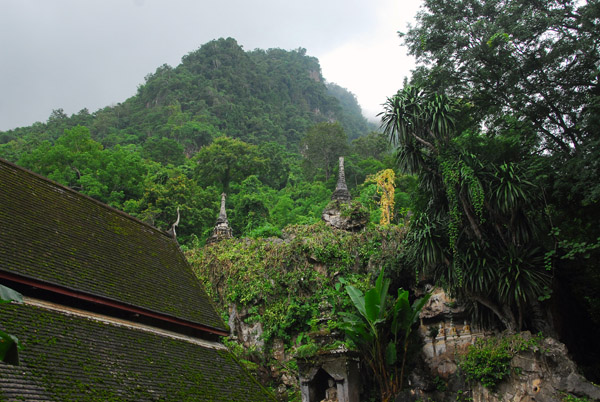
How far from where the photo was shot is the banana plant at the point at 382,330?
12.6m

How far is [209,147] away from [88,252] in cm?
3307

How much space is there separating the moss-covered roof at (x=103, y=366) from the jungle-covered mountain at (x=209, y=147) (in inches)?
510

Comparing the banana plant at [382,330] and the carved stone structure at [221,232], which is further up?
the carved stone structure at [221,232]

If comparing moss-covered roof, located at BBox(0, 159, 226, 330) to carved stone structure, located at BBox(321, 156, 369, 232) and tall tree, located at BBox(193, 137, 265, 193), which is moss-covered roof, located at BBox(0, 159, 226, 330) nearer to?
carved stone structure, located at BBox(321, 156, 369, 232)

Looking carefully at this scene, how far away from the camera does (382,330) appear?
510 inches

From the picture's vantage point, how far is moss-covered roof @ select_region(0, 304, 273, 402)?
18.6 feet

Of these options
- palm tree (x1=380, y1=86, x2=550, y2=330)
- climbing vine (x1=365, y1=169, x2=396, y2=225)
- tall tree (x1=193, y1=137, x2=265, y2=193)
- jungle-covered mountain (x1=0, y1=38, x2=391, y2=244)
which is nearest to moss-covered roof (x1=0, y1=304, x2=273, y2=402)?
palm tree (x1=380, y1=86, x2=550, y2=330)

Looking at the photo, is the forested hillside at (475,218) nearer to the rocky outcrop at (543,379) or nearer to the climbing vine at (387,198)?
the rocky outcrop at (543,379)

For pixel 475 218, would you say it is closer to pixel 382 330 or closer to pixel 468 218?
pixel 468 218

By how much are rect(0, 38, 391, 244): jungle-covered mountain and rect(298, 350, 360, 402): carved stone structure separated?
29.0ft

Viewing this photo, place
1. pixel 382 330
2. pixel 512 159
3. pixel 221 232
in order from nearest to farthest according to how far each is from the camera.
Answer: pixel 382 330 < pixel 512 159 < pixel 221 232

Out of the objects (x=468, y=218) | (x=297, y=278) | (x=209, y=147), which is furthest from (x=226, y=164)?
(x=468, y=218)

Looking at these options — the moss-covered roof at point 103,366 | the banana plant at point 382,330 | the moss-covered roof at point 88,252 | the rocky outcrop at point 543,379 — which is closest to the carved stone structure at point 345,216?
the banana plant at point 382,330

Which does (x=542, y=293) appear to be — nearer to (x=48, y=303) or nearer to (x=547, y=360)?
(x=547, y=360)
